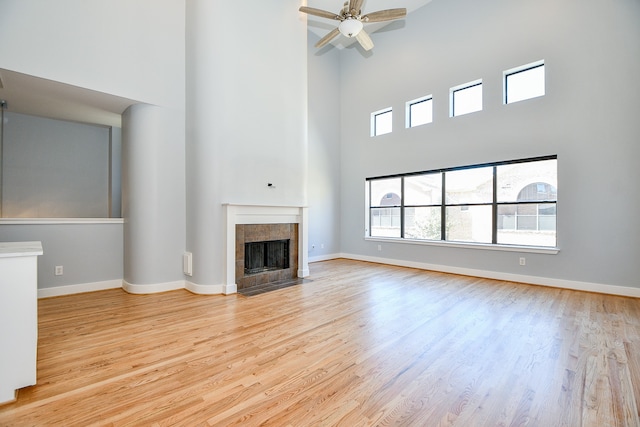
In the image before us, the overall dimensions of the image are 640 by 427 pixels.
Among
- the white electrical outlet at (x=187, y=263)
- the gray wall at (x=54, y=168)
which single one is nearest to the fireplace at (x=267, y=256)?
the white electrical outlet at (x=187, y=263)

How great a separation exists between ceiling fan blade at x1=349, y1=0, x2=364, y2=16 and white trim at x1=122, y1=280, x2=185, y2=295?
4694mm

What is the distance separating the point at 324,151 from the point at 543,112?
4316mm

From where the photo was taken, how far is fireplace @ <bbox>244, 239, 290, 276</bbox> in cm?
469

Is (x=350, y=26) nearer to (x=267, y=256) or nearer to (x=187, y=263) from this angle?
(x=267, y=256)

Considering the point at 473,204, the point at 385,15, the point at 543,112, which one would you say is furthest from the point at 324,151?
the point at 543,112

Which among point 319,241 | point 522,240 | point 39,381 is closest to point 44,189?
point 39,381

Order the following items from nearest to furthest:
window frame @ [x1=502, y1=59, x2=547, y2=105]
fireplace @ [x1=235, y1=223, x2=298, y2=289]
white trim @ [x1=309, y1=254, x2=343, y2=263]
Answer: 1. fireplace @ [x1=235, y1=223, x2=298, y2=289]
2. window frame @ [x1=502, y1=59, x2=547, y2=105]
3. white trim @ [x1=309, y1=254, x2=343, y2=263]

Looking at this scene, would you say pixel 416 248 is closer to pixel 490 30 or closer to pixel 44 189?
pixel 490 30

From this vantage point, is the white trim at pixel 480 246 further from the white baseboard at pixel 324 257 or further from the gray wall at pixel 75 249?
the gray wall at pixel 75 249

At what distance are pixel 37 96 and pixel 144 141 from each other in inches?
54.8

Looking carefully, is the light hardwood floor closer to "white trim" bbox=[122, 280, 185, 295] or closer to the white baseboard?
"white trim" bbox=[122, 280, 185, 295]

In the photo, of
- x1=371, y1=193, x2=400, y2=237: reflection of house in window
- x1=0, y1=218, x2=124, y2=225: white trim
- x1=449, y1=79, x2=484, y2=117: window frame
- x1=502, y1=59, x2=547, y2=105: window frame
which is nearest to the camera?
x1=0, y1=218, x2=124, y2=225: white trim

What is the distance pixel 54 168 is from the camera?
16.8ft

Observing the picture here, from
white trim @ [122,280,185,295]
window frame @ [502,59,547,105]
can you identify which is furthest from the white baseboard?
window frame @ [502,59,547,105]
